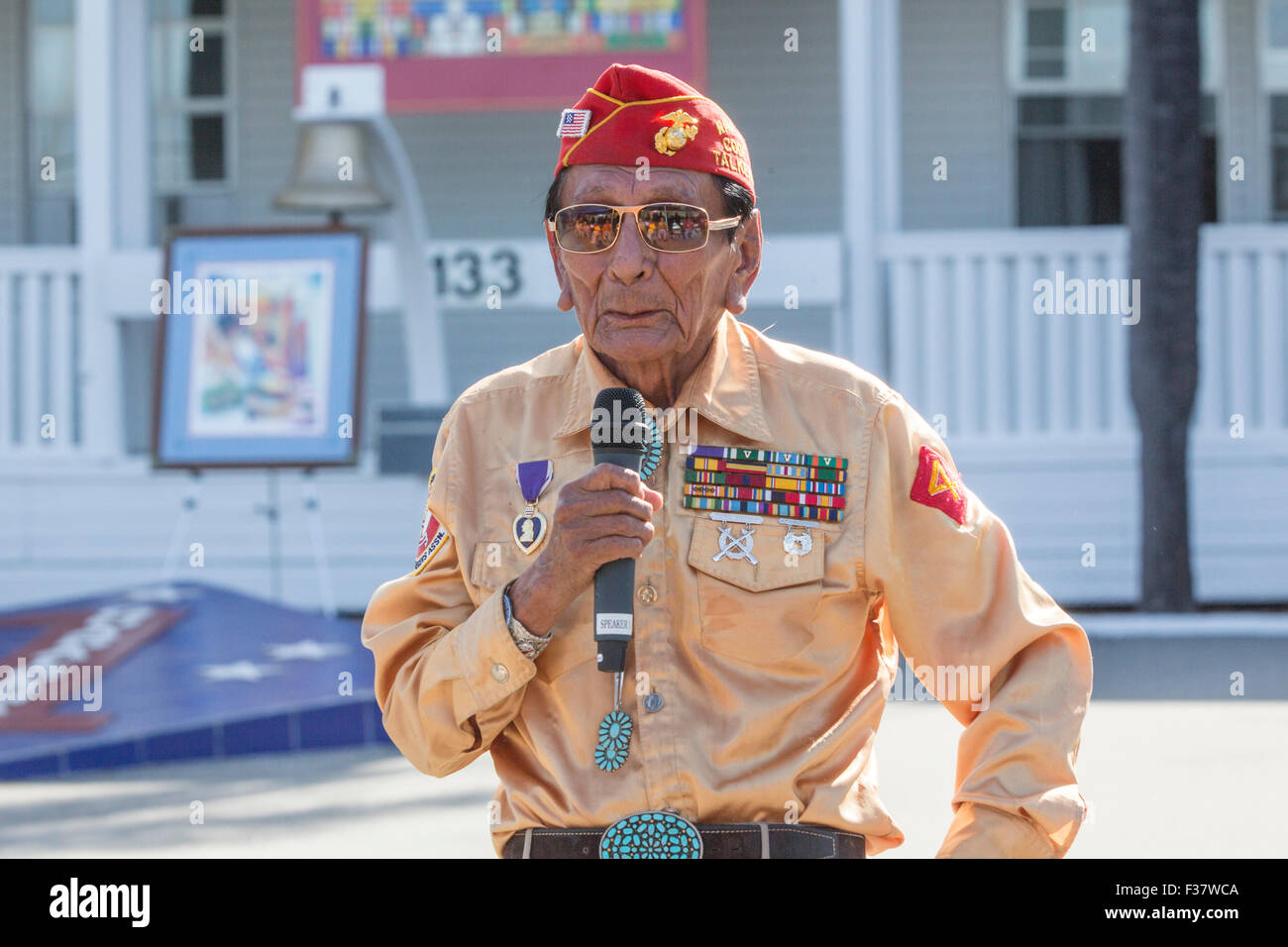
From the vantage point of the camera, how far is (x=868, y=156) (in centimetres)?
1014

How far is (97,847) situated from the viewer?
5.53 meters

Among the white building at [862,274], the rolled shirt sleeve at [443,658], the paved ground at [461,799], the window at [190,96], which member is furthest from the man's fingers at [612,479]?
the window at [190,96]

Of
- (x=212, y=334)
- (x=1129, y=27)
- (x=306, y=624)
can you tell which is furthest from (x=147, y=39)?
(x=1129, y=27)

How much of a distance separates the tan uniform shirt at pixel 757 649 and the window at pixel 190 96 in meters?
11.1

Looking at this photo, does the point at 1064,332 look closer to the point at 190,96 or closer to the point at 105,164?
the point at 105,164

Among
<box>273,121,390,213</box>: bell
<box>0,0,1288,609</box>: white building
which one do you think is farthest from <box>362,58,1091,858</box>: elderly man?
<box>273,121,390,213</box>: bell

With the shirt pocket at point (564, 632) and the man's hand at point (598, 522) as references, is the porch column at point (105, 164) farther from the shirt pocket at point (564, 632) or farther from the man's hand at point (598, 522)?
the man's hand at point (598, 522)

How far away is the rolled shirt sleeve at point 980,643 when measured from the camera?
2410 millimetres

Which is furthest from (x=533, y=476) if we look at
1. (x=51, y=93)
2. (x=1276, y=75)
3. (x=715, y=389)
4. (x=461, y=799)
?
(x=51, y=93)

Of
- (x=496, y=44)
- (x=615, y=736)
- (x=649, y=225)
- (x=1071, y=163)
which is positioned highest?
(x=496, y=44)

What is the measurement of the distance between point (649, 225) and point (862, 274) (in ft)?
25.6

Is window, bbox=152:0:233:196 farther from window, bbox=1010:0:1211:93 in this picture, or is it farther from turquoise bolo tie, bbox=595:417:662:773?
turquoise bolo tie, bbox=595:417:662:773

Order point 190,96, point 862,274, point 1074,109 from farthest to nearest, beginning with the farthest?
point 190,96
point 1074,109
point 862,274
